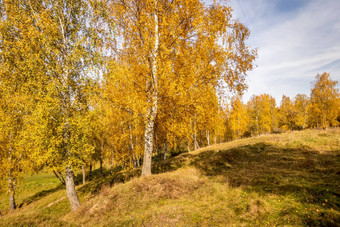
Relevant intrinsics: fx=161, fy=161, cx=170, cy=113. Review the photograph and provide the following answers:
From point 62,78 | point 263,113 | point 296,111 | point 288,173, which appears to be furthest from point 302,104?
point 62,78

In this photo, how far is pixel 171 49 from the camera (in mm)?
9914

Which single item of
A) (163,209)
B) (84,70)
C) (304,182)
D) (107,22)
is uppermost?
(107,22)

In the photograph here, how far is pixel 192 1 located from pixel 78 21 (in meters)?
8.68

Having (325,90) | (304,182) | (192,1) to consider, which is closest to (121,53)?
(192,1)

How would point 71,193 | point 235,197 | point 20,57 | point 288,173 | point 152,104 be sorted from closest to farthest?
point 235,197
point 288,173
point 152,104
point 71,193
point 20,57

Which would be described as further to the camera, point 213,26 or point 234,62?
point 234,62

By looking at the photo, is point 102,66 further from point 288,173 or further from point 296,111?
point 296,111

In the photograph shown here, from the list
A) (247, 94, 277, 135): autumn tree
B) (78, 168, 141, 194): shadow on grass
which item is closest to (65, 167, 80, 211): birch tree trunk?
(78, 168, 141, 194): shadow on grass

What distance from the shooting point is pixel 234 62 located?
35.2 feet

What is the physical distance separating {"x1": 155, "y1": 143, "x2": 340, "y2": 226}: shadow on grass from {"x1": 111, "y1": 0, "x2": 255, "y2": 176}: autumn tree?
5.54m

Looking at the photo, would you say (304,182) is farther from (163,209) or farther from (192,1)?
(192,1)

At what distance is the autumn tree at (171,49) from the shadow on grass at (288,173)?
554 cm

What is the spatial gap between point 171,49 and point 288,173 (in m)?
9.61

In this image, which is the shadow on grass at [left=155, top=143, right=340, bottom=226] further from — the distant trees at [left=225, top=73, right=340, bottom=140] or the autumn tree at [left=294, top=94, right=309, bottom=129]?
the autumn tree at [left=294, top=94, right=309, bottom=129]
